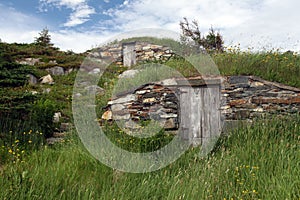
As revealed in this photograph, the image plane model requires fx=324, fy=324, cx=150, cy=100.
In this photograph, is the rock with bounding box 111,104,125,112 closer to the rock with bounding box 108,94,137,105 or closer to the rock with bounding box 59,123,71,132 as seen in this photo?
the rock with bounding box 108,94,137,105

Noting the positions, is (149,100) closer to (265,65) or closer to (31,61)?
(265,65)

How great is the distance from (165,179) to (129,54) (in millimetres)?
10158

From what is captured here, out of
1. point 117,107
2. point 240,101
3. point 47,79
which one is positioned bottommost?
point 117,107

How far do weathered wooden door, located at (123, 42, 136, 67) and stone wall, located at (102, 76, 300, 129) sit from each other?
6.64m

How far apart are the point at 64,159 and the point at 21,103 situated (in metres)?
1.75

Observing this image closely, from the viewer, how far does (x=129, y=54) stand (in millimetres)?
13844

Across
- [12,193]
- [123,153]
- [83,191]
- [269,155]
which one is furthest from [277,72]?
[12,193]

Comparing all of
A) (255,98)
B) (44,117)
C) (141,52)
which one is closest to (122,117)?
(44,117)

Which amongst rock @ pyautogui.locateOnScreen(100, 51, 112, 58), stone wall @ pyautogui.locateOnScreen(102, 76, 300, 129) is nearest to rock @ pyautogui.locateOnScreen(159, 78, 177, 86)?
stone wall @ pyautogui.locateOnScreen(102, 76, 300, 129)

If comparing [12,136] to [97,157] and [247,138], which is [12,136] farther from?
A: [247,138]

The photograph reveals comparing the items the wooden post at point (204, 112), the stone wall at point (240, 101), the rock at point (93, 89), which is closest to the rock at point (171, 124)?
the stone wall at point (240, 101)

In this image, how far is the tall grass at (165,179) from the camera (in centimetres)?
360

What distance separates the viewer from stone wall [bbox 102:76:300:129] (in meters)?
6.75

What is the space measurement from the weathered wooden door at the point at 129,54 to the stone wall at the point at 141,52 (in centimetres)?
20
